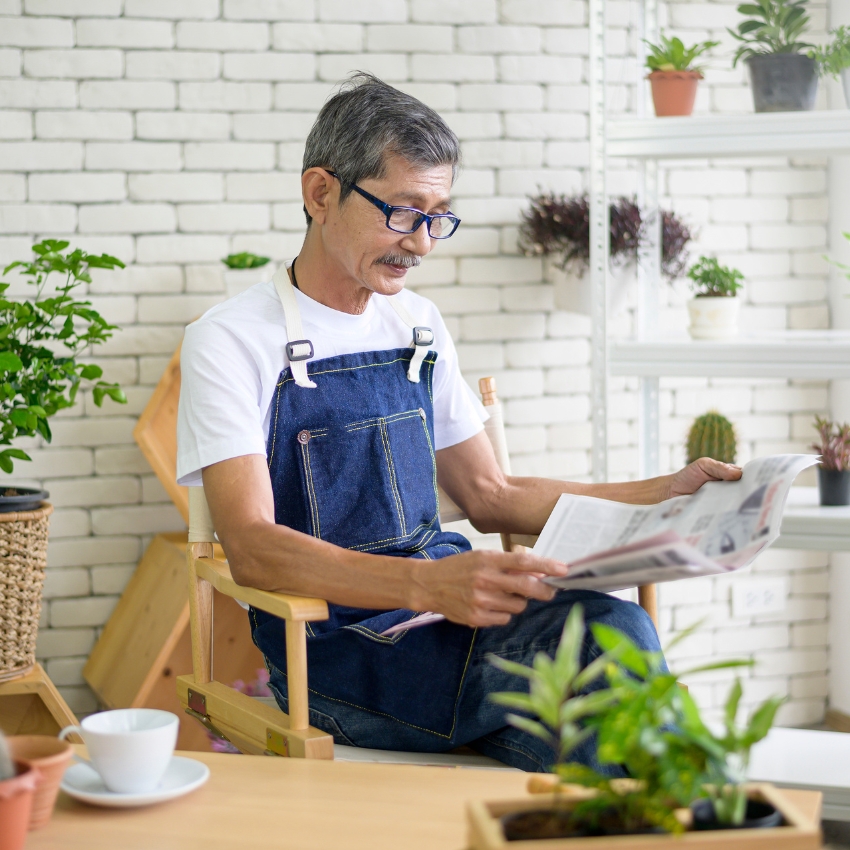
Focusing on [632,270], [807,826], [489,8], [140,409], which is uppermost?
[489,8]

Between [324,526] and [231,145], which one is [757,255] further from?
[324,526]

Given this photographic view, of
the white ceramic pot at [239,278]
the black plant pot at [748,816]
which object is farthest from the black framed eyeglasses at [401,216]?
the black plant pot at [748,816]

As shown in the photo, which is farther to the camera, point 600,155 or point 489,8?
point 489,8

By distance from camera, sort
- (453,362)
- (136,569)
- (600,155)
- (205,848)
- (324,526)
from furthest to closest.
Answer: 1. (136,569)
2. (600,155)
3. (453,362)
4. (324,526)
5. (205,848)

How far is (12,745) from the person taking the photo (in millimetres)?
1092

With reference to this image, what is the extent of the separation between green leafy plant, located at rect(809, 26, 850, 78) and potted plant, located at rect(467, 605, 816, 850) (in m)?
2.07

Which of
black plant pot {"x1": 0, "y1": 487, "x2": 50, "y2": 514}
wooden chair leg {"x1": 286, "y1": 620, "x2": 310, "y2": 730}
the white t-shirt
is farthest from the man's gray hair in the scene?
black plant pot {"x1": 0, "y1": 487, "x2": 50, "y2": 514}

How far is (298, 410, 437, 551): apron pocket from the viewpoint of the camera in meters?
1.77

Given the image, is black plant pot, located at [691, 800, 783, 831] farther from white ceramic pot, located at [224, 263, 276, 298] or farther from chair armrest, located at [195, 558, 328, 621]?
white ceramic pot, located at [224, 263, 276, 298]

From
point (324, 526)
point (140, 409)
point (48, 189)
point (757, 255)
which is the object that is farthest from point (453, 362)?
point (757, 255)

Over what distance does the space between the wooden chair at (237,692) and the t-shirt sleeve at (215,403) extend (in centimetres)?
15

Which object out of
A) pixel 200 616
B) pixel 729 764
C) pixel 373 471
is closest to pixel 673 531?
pixel 729 764

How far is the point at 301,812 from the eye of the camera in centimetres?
115

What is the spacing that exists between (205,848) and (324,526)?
2.53 ft
